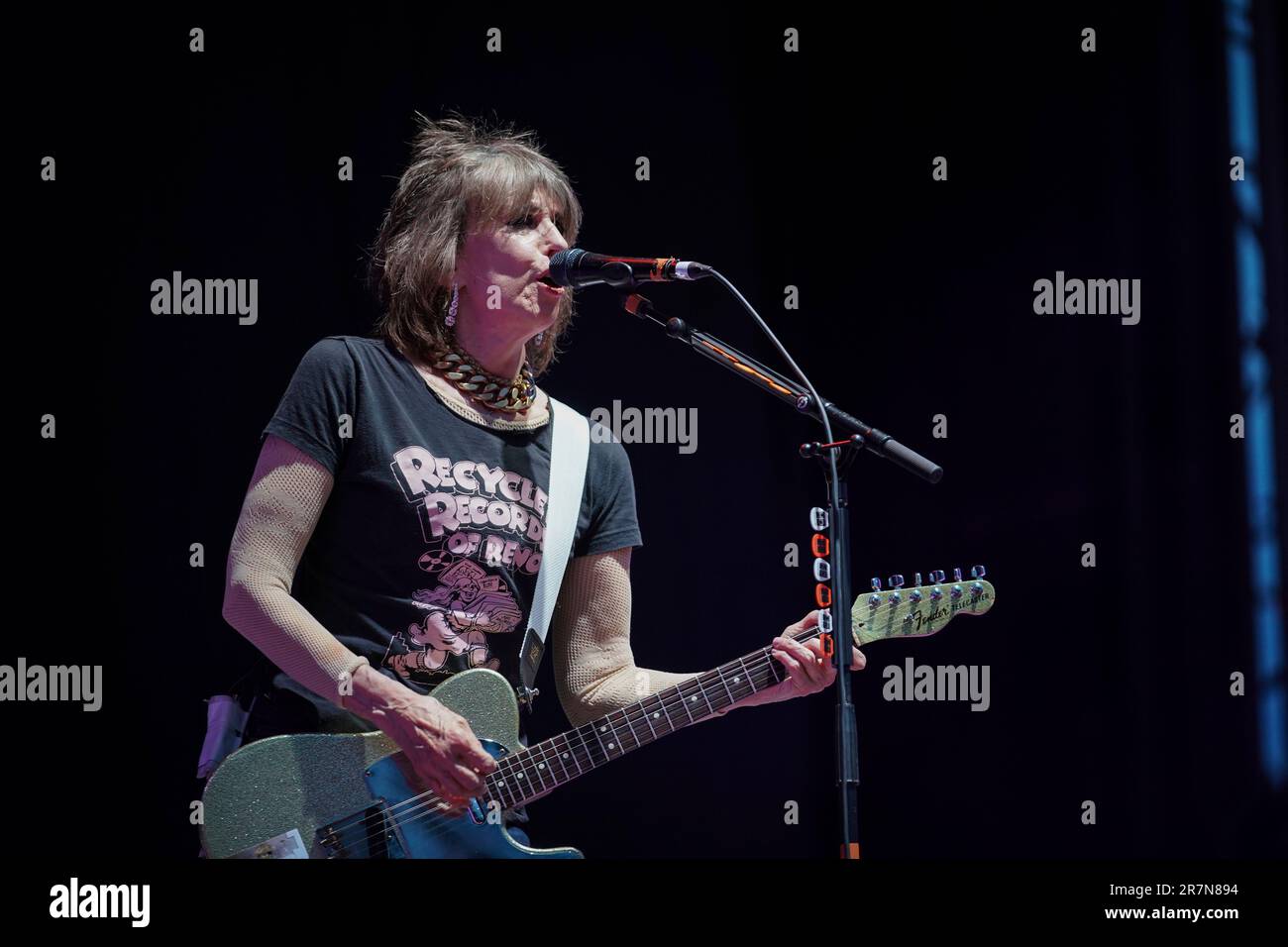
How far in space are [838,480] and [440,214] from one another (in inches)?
46.5

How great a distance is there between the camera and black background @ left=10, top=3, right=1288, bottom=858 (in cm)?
349

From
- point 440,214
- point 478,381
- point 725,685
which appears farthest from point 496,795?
point 440,214

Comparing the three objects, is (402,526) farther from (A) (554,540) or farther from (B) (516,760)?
(B) (516,760)

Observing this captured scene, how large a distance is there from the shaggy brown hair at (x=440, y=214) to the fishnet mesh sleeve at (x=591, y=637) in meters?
0.58

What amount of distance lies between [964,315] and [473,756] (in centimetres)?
181

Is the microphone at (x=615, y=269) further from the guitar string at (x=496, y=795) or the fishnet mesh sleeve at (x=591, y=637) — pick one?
the guitar string at (x=496, y=795)

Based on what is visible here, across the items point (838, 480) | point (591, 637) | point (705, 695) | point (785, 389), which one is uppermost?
point (785, 389)

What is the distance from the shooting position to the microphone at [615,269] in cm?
238

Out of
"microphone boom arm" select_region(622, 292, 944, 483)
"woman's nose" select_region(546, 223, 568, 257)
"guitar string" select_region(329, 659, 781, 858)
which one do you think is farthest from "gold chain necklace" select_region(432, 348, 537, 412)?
"guitar string" select_region(329, 659, 781, 858)

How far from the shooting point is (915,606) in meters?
2.84

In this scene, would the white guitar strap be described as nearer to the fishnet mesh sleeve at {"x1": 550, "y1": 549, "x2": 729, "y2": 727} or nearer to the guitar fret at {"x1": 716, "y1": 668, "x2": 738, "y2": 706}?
the fishnet mesh sleeve at {"x1": 550, "y1": 549, "x2": 729, "y2": 727}

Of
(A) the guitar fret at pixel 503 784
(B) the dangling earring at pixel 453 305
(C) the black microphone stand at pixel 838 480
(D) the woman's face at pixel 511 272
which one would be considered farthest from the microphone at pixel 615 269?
(A) the guitar fret at pixel 503 784

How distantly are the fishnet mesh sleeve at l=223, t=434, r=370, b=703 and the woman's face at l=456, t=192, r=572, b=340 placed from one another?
513mm

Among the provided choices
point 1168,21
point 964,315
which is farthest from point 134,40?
point 1168,21
